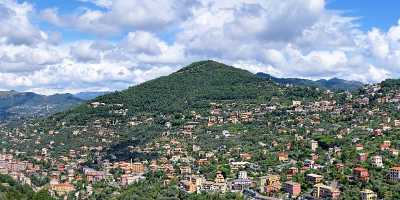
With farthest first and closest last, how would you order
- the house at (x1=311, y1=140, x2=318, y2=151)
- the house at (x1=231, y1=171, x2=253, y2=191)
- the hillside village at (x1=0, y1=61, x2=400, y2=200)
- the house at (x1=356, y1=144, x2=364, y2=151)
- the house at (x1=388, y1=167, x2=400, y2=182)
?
1. the house at (x1=311, y1=140, x2=318, y2=151)
2. the house at (x1=356, y1=144, x2=364, y2=151)
3. the house at (x1=231, y1=171, x2=253, y2=191)
4. the hillside village at (x1=0, y1=61, x2=400, y2=200)
5. the house at (x1=388, y1=167, x2=400, y2=182)

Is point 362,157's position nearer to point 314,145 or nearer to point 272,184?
point 272,184

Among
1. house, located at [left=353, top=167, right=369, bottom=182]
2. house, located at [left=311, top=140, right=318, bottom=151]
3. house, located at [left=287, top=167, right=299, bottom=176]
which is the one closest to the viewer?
house, located at [left=353, top=167, right=369, bottom=182]

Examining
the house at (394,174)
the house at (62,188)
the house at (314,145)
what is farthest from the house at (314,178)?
the house at (62,188)

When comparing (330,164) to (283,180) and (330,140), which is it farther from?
(330,140)

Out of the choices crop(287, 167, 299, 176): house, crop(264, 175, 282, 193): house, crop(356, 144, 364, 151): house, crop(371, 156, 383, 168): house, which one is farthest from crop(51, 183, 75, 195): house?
crop(371, 156, 383, 168): house

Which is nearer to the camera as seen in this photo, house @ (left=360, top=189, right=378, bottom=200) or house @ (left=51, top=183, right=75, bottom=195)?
house @ (left=360, top=189, right=378, bottom=200)

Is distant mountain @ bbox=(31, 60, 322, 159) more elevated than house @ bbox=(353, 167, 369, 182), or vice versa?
distant mountain @ bbox=(31, 60, 322, 159)

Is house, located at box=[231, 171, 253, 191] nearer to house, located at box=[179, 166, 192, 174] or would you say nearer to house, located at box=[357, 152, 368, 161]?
house, located at box=[179, 166, 192, 174]
